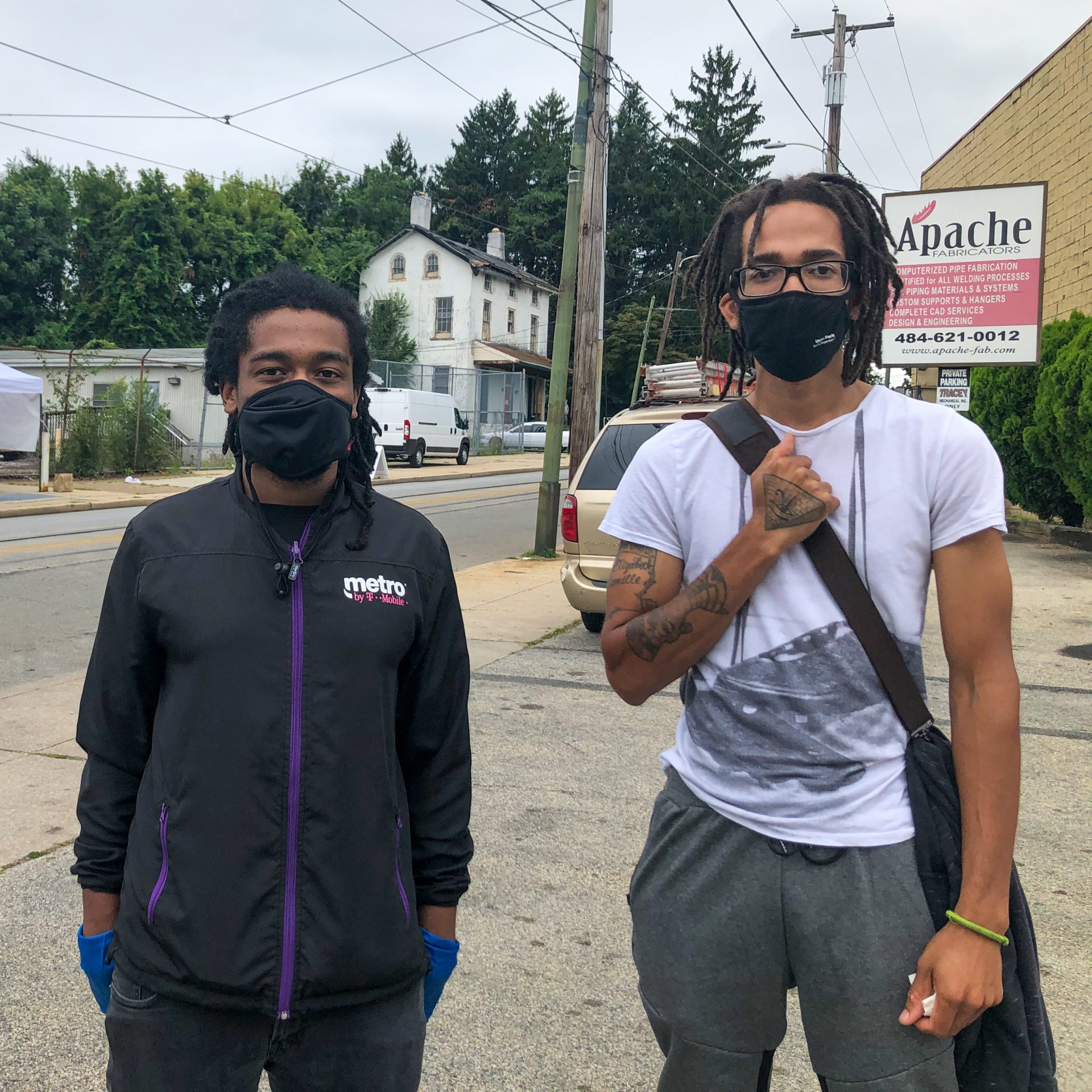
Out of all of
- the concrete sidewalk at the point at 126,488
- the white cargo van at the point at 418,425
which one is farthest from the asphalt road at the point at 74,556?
the white cargo van at the point at 418,425

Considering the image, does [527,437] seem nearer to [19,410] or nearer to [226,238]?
[226,238]

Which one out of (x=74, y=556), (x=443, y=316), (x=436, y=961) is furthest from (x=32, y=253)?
(x=436, y=961)

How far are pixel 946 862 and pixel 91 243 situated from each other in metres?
48.2

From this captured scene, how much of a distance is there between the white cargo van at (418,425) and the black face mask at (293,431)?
85.8 feet

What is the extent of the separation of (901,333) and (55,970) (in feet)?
45.6

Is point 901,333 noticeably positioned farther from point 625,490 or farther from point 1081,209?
point 625,490

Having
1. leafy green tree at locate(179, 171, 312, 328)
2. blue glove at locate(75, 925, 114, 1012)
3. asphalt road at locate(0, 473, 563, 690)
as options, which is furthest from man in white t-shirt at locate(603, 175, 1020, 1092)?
leafy green tree at locate(179, 171, 312, 328)

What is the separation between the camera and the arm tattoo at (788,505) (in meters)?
1.61

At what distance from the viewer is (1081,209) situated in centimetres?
1468

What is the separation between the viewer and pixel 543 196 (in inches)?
2441

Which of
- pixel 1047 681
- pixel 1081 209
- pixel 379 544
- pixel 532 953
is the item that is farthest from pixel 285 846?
pixel 1081 209

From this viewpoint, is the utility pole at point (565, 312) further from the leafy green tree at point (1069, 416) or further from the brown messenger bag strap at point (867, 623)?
the brown messenger bag strap at point (867, 623)

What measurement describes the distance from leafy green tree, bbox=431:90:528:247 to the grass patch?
2350 inches

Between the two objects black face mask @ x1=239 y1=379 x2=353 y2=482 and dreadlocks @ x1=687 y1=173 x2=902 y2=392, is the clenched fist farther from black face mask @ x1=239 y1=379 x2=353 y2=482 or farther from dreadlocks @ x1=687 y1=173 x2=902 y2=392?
black face mask @ x1=239 y1=379 x2=353 y2=482
